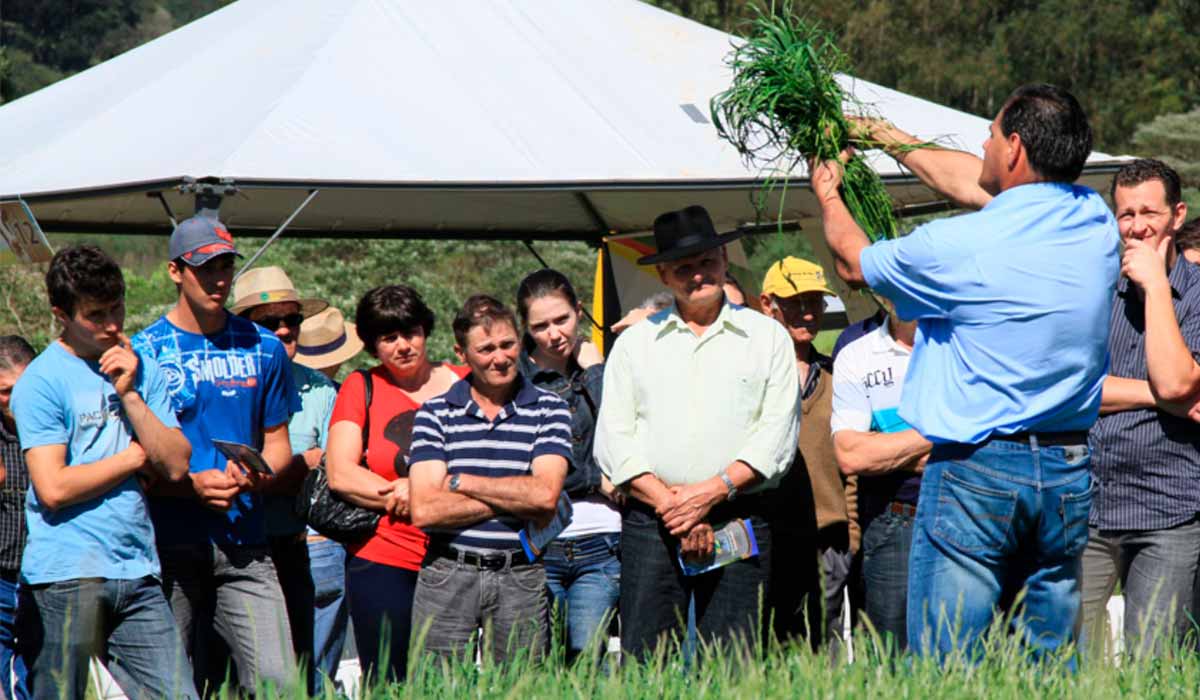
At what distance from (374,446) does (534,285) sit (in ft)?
2.82

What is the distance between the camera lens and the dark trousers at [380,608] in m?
5.24

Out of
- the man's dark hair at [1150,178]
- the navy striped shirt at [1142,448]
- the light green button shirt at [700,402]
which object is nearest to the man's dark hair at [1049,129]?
the man's dark hair at [1150,178]

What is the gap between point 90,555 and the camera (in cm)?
437

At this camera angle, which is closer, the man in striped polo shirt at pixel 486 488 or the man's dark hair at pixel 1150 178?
the man's dark hair at pixel 1150 178

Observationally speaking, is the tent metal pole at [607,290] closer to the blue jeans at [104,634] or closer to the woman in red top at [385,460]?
the woman in red top at [385,460]

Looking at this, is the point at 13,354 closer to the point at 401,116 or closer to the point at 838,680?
the point at 401,116

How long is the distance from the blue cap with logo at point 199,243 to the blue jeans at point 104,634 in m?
1.08

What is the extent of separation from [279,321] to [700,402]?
2.11 m

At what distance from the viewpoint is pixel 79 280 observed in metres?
4.43

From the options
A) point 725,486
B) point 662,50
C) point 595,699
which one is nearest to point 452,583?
point 725,486

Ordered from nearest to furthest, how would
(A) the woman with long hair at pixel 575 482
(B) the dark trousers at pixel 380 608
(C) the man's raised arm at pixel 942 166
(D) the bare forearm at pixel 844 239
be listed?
(D) the bare forearm at pixel 844 239 < (C) the man's raised arm at pixel 942 166 < (B) the dark trousers at pixel 380 608 < (A) the woman with long hair at pixel 575 482

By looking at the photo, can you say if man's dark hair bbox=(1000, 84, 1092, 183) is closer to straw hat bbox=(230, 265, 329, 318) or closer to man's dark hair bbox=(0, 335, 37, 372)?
straw hat bbox=(230, 265, 329, 318)

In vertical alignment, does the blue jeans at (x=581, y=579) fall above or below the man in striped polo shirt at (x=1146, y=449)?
below

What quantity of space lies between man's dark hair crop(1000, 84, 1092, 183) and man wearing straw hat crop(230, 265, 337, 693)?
2.82 m
